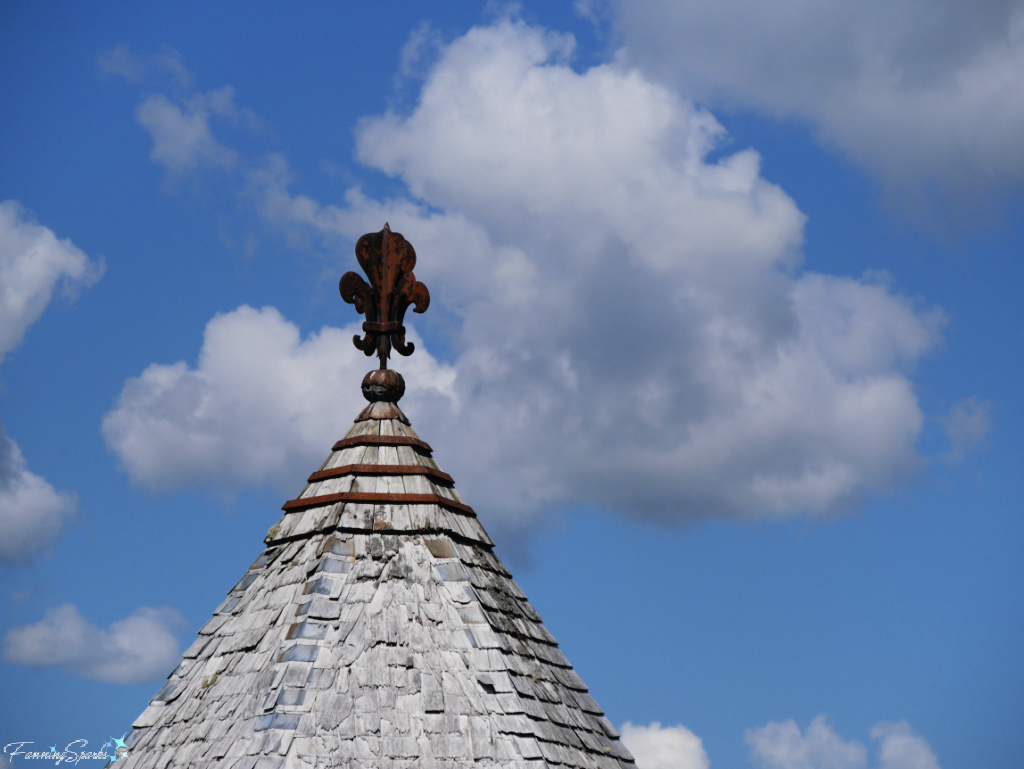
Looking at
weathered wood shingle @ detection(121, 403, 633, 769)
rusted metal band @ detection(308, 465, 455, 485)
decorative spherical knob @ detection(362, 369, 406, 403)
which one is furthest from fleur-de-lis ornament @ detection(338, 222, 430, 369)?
rusted metal band @ detection(308, 465, 455, 485)

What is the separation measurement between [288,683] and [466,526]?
225 cm

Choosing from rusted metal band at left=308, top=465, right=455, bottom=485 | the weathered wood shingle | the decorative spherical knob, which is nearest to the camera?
the weathered wood shingle

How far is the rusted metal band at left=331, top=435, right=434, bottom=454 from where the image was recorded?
32.7 ft

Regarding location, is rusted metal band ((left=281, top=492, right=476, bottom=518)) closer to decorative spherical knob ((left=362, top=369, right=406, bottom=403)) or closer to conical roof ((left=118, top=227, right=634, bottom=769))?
conical roof ((left=118, top=227, right=634, bottom=769))

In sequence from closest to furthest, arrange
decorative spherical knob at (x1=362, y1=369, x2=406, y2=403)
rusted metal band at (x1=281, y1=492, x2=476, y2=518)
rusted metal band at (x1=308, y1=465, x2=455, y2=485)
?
rusted metal band at (x1=281, y1=492, x2=476, y2=518) < rusted metal band at (x1=308, y1=465, x2=455, y2=485) < decorative spherical knob at (x1=362, y1=369, x2=406, y2=403)

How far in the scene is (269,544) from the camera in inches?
389

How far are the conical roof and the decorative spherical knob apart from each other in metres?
0.01

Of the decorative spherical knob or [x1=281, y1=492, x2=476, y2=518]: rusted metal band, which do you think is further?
the decorative spherical knob

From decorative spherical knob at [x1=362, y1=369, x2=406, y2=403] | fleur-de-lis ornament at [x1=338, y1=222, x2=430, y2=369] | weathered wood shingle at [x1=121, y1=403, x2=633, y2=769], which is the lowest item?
weathered wood shingle at [x1=121, y1=403, x2=633, y2=769]

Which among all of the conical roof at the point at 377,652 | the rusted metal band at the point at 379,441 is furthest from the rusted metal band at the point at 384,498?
the rusted metal band at the point at 379,441

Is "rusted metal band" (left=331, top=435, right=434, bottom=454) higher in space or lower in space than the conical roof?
higher

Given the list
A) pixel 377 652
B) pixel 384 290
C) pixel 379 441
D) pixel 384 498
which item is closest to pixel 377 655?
pixel 377 652

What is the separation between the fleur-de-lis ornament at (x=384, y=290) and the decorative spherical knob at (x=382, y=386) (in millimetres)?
111

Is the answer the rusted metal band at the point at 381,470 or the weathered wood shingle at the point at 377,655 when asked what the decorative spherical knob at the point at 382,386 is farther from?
the rusted metal band at the point at 381,470
